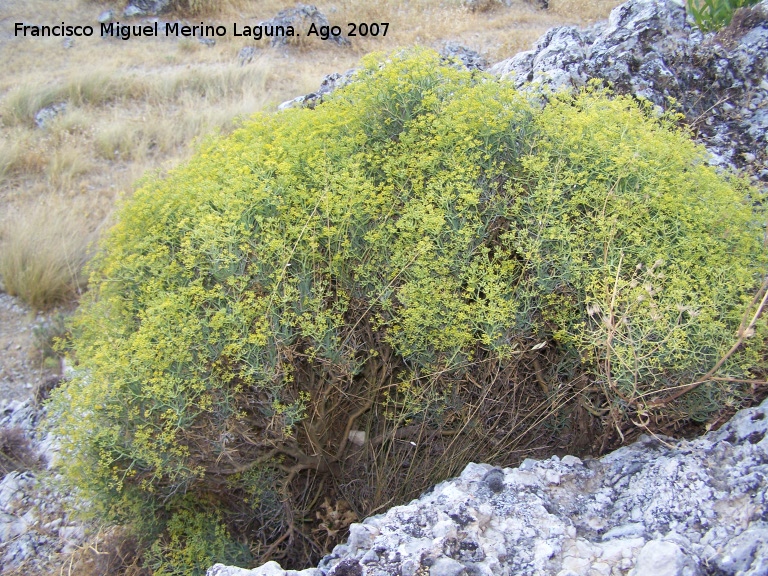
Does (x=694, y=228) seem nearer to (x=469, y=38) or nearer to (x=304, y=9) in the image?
(x=469, y=38)

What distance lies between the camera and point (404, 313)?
2.35 meters

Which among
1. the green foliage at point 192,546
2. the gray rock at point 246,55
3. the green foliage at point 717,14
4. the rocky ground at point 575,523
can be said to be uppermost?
A: the green foliage at point 717,14

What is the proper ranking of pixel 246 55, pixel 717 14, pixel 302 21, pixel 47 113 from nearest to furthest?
1. pixel 717 14
2. pixel 47 113
3. pixel 246 55
4. pixel 302 21

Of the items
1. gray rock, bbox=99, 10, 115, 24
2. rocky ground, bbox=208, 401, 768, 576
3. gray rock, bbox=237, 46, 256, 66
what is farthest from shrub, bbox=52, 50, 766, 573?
gray rock, bbox=99, 10, 115, 24

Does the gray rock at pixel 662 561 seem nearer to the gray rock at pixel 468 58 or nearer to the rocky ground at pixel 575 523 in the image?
the rocky ground at pixel 575 523

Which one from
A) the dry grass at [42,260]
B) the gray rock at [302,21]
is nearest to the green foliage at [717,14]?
the dry grass at [42,260]

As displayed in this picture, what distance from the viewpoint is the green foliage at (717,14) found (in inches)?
157

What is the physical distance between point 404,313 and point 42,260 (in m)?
3.58

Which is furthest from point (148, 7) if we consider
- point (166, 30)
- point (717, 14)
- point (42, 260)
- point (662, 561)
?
point (662, 561)

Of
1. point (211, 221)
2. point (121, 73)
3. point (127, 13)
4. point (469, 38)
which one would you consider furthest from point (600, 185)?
point (127, 13)

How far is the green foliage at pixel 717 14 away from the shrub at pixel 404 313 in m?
1.74

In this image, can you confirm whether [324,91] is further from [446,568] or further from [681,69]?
[446,568]

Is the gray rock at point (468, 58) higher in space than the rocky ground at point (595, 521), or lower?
higher

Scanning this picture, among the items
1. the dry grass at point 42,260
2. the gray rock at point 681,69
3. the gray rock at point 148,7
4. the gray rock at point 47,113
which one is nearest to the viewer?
the gray rock at point 681,69
